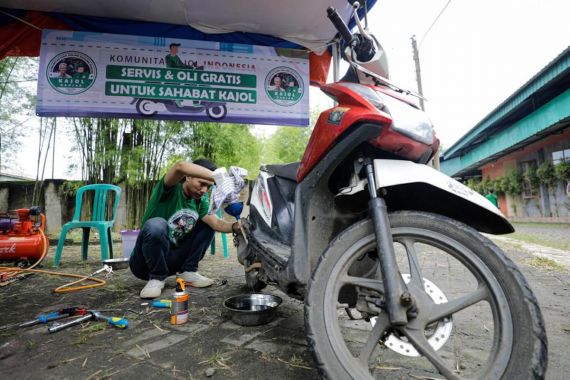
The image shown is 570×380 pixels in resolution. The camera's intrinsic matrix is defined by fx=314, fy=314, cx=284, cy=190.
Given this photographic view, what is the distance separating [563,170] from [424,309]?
12.0 meters

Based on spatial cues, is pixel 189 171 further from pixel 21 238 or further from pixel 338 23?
pixel 21 238

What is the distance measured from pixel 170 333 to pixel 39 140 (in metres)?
7.46

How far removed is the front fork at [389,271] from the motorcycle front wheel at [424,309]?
46 millimetres

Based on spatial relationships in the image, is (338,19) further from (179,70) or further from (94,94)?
(94,94)

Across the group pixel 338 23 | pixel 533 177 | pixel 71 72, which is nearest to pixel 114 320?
pixel 338 23

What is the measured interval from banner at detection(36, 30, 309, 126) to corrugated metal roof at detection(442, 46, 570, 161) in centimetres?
785

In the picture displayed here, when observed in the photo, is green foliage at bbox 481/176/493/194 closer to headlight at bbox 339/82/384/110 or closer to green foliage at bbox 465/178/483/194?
green foliage at bbox 465/178/483/194

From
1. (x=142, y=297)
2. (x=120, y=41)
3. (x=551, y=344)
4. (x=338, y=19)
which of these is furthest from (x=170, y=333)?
(x=120, y=41)

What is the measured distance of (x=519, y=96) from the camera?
998cm

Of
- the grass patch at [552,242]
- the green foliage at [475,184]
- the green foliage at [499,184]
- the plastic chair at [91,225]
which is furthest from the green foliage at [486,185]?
the plastic chair at [91,225]

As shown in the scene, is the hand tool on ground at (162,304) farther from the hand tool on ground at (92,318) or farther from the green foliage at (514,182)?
the green foliage at (514,182)

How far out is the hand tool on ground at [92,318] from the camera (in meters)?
1.68

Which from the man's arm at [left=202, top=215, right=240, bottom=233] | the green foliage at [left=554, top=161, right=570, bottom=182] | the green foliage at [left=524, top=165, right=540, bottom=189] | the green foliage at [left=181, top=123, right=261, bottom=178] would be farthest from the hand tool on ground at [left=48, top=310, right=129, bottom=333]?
the green foliage at [left=524, top=165, right=540, bottom=189]

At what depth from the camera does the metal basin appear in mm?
1744
